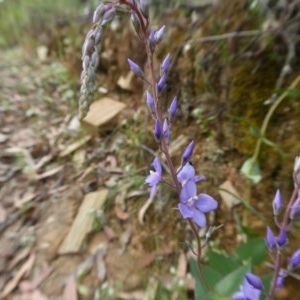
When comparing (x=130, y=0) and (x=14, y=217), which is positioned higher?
(x=130, y=0)

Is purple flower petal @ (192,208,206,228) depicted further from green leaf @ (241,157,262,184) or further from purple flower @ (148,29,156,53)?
green leaf @ (241,157,262,184)

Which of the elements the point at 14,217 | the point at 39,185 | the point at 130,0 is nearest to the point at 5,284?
the point at 14,217

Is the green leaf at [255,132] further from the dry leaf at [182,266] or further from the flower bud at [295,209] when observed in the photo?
the flower bud at [295,209]

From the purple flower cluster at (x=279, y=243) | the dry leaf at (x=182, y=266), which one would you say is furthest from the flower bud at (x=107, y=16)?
the dry leaf at (x=182, y=266)

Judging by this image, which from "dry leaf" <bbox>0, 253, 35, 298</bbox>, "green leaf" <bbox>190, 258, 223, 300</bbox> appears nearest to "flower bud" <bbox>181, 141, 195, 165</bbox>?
"green leaf" <bbox>190, 258, 223, 300</bbox>

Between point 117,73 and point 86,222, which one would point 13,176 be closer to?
point 86,222

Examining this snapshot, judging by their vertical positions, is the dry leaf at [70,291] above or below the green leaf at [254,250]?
below
